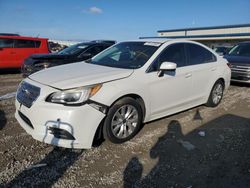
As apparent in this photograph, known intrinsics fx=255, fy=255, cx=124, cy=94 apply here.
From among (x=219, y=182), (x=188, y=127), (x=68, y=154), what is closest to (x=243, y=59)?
(x=188, y=127)

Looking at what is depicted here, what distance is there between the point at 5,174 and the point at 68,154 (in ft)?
2.88

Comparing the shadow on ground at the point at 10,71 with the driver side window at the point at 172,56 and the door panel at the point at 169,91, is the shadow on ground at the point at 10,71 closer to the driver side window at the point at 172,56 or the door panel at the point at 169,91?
the driver side window at the point at 172,56

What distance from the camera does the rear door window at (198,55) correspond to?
5375 millimetres

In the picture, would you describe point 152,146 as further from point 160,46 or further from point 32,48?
point 32,48

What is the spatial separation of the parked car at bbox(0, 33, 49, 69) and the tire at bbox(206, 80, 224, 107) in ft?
29.9

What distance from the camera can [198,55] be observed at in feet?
18.4

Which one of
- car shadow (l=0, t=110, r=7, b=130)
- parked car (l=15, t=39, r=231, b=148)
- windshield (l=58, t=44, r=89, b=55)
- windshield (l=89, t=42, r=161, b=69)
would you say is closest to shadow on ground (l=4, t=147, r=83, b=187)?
parked car (l=15, t=39, r=231, b=148)

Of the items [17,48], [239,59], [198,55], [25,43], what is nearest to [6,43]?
[17,48]

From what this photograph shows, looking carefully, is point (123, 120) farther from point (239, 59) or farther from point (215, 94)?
point (239, 59)

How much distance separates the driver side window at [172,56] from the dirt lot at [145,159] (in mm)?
1201

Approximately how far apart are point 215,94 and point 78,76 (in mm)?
3727

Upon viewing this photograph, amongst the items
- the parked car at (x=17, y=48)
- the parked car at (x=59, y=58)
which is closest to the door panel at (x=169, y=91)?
the parked car at (x=59, y=58)

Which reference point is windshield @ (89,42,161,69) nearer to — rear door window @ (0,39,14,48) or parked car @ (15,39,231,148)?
parked car @ (15,39,231,148)

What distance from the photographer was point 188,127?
4977 millimetres
